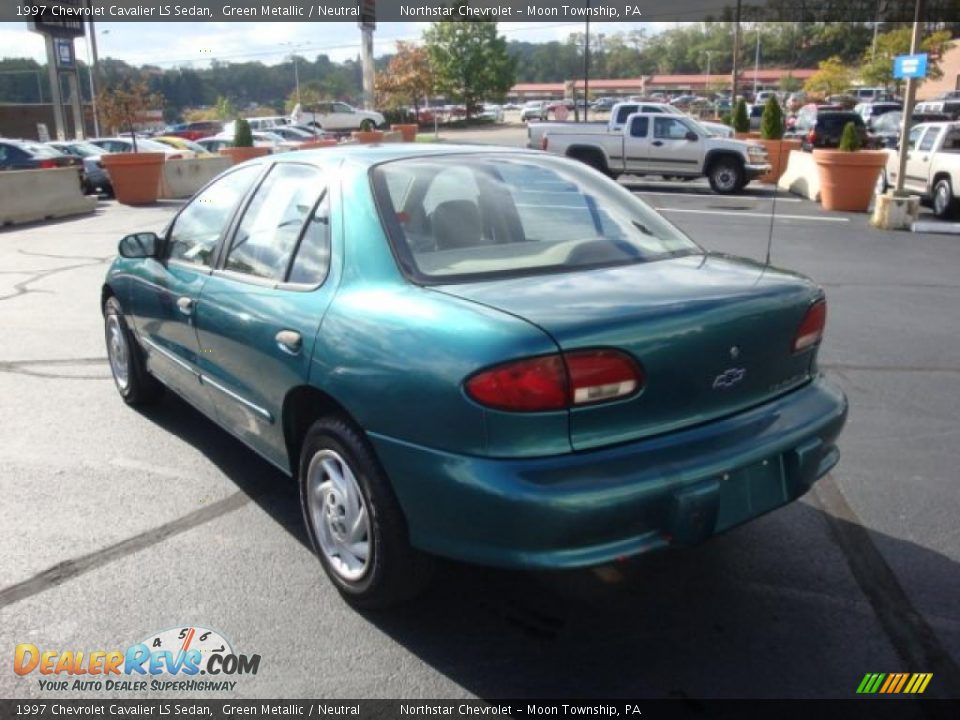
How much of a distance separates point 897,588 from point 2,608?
3330 millimetres

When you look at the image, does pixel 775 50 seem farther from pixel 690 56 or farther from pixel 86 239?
pixel 86 239

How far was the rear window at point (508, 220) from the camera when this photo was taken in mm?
3084

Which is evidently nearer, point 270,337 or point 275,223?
point 270,337

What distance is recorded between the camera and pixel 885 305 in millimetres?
8008

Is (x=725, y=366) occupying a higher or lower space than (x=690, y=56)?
lower

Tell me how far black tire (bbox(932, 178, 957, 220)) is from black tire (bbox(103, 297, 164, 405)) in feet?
43.5

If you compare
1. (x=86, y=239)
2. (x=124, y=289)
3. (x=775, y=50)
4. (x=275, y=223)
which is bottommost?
(x=86, y=239)

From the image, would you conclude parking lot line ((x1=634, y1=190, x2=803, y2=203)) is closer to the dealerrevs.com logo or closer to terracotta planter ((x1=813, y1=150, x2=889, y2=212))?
terracotta planter ((x1=813, y1=150, x2=889, y2=212))

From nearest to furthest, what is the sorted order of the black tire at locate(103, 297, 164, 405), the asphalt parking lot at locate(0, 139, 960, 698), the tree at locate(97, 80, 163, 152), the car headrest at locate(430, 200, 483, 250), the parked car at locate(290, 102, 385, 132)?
1. the asphalt parking lot at locate(0, 139, 960, 698)
2. the car headrest at locate(430, 200, 483, 250)
3. the black tire at locate(103, 297, 164, 405)
4. the tree at locate(97, 80, 163, 152)
5. the parked car at locate(290, 102, 385, 132)

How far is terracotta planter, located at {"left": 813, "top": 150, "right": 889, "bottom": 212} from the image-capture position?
1534cm

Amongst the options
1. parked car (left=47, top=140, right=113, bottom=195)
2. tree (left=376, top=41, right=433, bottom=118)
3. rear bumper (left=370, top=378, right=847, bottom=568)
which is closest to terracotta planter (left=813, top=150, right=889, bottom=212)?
rear bumper (left=370, top=378, right=847, bottom=568)

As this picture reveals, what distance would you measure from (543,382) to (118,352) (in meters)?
3.77

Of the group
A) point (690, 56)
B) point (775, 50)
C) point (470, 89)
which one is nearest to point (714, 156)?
point (470, 89)

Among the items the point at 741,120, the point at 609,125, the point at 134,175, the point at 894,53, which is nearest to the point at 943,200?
the point at 609,125
